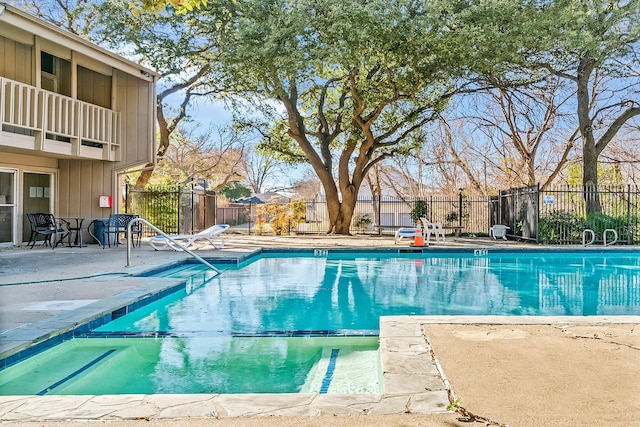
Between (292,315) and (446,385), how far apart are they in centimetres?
327

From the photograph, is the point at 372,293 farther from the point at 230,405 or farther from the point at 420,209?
the point at 420,209

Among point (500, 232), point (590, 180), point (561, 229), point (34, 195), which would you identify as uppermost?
point (590, 180)

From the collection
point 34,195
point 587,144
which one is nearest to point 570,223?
point 587,144

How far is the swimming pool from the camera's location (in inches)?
139

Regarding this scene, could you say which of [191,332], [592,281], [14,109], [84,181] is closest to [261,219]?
[84,181]

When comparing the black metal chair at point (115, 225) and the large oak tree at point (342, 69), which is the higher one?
the large oak tree at point (342, 69)

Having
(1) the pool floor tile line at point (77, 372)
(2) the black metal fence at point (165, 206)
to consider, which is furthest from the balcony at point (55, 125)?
(1) the pool floor tile line at point (77, 372)

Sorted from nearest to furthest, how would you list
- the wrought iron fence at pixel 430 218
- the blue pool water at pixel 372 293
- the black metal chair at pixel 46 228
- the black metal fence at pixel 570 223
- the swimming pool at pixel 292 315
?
1. the swimming pool at pixel 292 315
2. the blue pool water at pixel 372 293
3. the black metal chair at pixel 46 228
4. the black metal fence at pixel 570 223
5. the wrought iron fence at pixel 430 218

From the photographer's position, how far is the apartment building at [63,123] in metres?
10.0

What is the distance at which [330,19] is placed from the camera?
12.7m

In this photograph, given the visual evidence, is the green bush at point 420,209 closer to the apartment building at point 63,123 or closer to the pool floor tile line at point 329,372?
the apartment building at point 63,123

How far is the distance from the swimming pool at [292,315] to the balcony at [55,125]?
4.22 m

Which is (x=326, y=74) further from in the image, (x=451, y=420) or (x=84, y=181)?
(x=451, y=420)

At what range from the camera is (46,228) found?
11.2m
